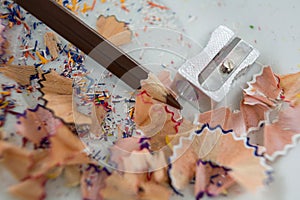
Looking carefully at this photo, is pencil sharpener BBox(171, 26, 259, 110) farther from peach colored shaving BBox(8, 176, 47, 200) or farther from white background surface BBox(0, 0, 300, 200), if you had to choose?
peach colored shaving BBox(8, 176, 47, 200)

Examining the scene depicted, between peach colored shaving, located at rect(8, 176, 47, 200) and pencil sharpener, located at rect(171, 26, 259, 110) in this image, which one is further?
pencil sharpener, located at rect(171, 26, 259, 110)

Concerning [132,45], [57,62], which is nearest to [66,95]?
[57,62]

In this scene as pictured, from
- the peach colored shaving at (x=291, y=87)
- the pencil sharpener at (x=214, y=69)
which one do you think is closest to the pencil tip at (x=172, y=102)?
the pencil sharpener at (x=214, y=69)

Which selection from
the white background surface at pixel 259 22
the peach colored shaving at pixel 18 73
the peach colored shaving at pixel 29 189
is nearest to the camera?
the peach colored shaving at pixel 29 189

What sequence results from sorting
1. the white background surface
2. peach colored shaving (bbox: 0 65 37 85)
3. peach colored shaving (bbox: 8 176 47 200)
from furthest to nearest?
the white background surface
peach colored shaving (bbox: 0 65 37 85)
peach colored shaving (bbox: 8 176 47 200)

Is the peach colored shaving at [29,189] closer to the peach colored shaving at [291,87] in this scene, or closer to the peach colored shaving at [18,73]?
the peach colored shaving at [18,73]

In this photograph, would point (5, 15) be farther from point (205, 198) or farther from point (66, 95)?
point (205, 198)

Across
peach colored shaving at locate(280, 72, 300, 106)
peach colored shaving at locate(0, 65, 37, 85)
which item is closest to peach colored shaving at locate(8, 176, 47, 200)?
peach colored shaving at locate(0, 65, 37, 85)

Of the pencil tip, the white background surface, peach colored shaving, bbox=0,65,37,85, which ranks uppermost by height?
peach colored shaving, bbox=0,65,37,85
